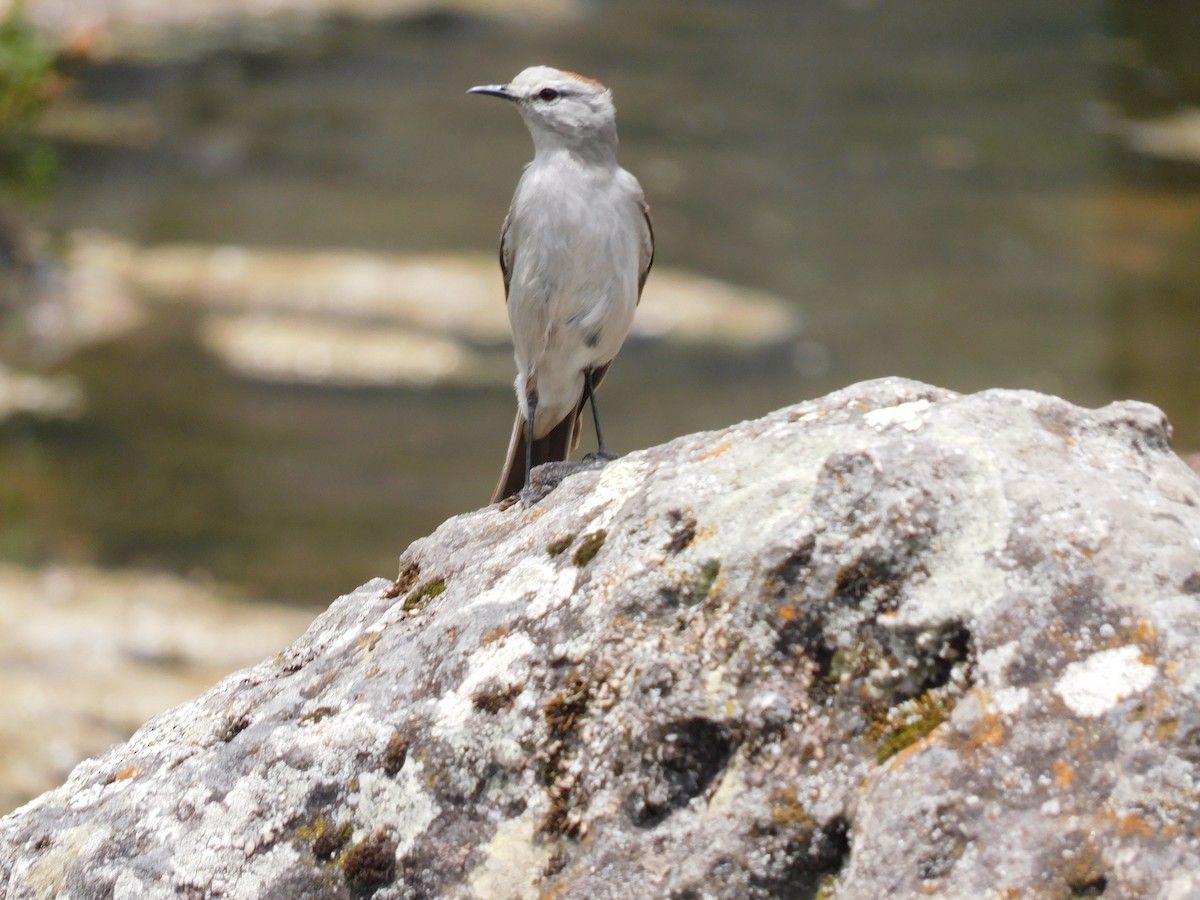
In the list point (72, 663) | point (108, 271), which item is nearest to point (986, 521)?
point (72, 663)

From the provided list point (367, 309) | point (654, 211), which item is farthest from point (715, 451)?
point (654, 211)

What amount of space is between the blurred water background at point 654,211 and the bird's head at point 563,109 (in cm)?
704

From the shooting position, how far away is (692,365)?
15.1 meters

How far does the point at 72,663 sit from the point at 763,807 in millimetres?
7944

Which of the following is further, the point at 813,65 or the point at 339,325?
the point at 813,65

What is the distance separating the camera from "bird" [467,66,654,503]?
4641mm

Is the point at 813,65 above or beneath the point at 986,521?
beneath

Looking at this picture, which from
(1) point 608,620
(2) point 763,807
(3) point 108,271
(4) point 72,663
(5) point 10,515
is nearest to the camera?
(2) point 763,807

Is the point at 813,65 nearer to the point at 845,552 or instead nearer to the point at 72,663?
the point at 72,663

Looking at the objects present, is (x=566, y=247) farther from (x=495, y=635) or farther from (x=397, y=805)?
(x=397, y=805)

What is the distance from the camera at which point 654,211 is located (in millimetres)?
18891

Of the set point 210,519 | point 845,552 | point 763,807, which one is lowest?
point 210,519

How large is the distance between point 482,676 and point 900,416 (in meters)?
1.00

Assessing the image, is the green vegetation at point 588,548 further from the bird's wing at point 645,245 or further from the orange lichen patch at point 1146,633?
the bird's wing at point 645,245
